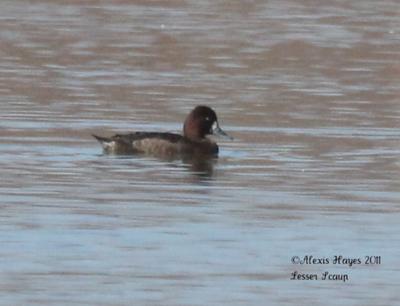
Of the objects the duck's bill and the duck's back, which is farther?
the duck's bill

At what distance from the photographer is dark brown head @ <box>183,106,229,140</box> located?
16.0 meters

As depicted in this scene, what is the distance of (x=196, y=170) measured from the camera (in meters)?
14.8

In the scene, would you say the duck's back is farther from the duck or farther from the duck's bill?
the duck's bill

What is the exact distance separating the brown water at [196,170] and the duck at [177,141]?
190 millimetres

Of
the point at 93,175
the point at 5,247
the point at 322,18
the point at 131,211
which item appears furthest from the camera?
the point at 322,18

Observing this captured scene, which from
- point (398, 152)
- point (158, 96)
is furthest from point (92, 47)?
point (398, 152)

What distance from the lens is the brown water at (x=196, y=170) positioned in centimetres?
1012

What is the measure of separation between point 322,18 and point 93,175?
558 inches

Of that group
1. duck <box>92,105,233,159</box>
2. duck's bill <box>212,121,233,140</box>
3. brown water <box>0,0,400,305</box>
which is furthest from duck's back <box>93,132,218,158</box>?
duck's bill <box>212,121,233,140</box>

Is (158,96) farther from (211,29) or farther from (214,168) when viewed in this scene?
(211,29)

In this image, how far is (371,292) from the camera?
988cm

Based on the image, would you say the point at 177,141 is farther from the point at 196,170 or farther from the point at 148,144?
the point at 196,170

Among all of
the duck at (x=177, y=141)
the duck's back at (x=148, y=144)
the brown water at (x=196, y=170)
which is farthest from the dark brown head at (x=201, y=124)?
the duck's back at (x=148, y=144)

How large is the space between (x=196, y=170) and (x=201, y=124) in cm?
138
